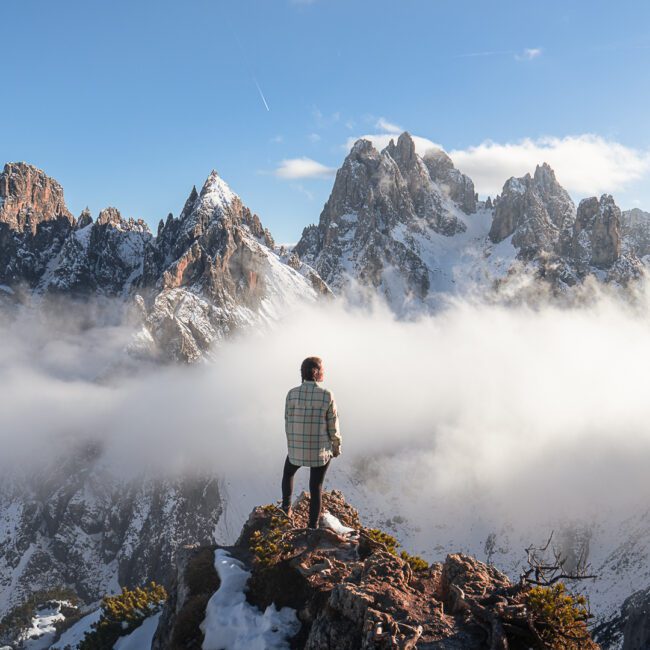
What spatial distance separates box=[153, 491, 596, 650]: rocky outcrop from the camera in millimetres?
8227

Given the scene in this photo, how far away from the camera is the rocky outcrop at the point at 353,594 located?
8.23m

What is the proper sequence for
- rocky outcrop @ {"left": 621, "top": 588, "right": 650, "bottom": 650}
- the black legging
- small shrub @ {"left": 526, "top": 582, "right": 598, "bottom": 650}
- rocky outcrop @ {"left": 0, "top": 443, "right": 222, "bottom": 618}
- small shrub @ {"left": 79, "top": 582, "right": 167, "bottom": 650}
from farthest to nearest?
rocky outcrop @ {"left": 0, "top": 443, "right": 222, "bottom": 618} < rocky outcrop @ {"left": 621, "top": 588, "right": 650, "bottom": 650} < small shrub @ {"left": 79, "top": 582, "right": 167, "bottom": 650} < the black legging < small shrub @ {"left": 526, "top": 582, "right": 598, "bottom": 650}

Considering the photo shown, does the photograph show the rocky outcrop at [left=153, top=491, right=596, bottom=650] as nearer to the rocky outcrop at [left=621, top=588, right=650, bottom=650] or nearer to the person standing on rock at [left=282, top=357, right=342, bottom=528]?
the person standing on rock at [left=282, top=357, right=342, bottom=528]

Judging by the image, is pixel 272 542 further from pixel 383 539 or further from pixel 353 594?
pixel 353 594

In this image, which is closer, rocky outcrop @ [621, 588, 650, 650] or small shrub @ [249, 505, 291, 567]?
small shrub @ [249, 505, 291, 567]

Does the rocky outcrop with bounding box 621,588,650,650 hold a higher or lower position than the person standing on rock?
higher

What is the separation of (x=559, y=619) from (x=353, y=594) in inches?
135

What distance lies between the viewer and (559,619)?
8.06 m

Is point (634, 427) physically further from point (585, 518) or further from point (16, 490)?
point (16, 490)

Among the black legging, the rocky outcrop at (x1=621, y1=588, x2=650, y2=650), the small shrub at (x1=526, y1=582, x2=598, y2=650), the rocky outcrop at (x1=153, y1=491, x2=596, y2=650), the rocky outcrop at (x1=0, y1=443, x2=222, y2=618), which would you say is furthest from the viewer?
the rocky outcrop at (x1=0, y1=443, x2=222, y2=618)

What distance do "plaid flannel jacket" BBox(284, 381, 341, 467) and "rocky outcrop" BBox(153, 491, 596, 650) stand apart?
222 centimetres

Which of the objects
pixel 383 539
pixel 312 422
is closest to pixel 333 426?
pixel 312 422

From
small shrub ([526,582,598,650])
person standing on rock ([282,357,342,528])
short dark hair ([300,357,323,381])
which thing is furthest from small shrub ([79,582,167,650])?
small shrub ([526,582,598,650])

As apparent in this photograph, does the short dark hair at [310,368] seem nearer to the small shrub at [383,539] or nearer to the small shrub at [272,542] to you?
the small shrub at [272,542]
